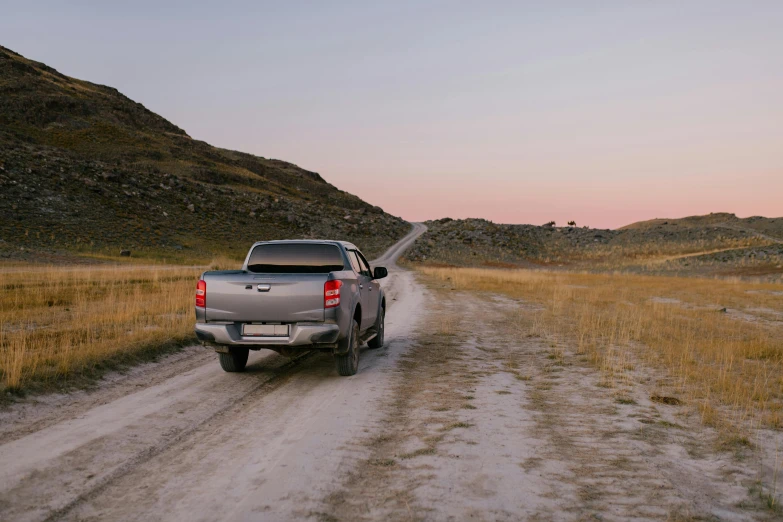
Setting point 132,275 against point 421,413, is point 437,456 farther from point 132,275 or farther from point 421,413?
point 132,275

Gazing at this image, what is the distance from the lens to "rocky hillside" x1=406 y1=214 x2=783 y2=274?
5500 centimetres

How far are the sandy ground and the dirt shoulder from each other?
21 millimetres

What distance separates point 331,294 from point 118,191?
69.4 meters

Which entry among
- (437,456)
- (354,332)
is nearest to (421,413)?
(437,456)

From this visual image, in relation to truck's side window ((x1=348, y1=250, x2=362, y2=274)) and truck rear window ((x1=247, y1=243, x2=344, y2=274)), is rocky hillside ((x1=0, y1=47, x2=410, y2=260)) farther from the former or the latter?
truck's side window ((x1=348, y1=250, x2=362, y2=274))

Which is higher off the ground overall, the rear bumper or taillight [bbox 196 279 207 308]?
taillight [bbox 196 279 207 308]

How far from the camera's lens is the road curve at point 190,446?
14.0ft

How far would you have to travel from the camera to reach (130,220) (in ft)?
207

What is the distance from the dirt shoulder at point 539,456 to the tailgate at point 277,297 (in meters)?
1.72

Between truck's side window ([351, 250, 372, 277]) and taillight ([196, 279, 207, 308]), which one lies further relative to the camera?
truck's side window ([351, 250, 372, 277])

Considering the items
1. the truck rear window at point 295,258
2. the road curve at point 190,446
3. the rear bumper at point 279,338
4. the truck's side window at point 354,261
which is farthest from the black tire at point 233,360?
the truck's side window at point 354,261

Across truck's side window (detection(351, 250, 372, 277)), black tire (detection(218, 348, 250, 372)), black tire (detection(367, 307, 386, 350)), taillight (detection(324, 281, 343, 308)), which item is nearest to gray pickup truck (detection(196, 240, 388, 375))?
taillight (detection(324, 281, 343, 308))

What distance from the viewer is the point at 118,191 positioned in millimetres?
69750

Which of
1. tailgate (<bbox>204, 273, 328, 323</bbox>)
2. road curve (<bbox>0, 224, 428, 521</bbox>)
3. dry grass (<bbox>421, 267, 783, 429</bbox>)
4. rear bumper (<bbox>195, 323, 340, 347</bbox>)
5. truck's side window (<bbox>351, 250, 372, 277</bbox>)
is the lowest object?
road curve (<bbox>0, 224, 428, 521</bbox>)
